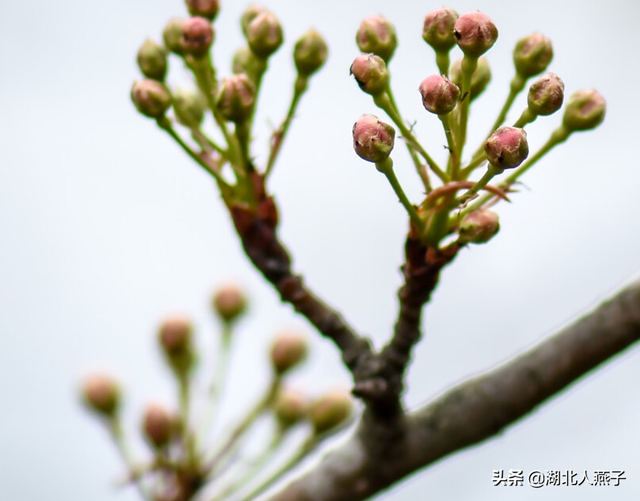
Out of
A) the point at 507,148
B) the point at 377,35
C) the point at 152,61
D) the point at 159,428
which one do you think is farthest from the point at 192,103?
the point at 159,428

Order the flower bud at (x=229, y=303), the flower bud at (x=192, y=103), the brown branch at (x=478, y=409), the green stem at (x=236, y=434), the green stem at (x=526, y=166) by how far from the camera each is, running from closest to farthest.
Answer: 1. the green stem at (x=526, y=166)
2. the brown branch at (x=478, y=409)
3. the flower bud at (x=192, y=103)
4. the green stem at (x=236, y=434)
5. the flower bud at (x=229, y=303)

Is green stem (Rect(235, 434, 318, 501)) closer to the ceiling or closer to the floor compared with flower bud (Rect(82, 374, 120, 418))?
closer to the floor

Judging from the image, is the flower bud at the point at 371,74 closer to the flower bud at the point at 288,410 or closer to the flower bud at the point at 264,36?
the flower bud at the point at 264,36

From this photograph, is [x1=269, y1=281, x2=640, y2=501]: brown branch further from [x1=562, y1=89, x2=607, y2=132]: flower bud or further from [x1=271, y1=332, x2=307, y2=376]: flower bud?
[x1=271, y1=332, x2=307, y2=376]: flower bud

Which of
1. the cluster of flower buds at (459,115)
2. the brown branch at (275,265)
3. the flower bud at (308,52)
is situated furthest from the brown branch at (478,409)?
the flower bud at (308,52)

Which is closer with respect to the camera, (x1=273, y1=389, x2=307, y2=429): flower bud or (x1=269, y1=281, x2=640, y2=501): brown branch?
(x1=269, y1=281, x2=640, y2=501): brown branch

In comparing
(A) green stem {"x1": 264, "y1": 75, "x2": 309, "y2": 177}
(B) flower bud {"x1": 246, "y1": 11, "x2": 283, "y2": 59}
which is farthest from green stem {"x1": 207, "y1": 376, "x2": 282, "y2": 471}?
(B) flower bud {"x1": 246, "y1": 11, "x2": 283, "y2": 59}

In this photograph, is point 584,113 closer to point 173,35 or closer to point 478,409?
point 478,409
